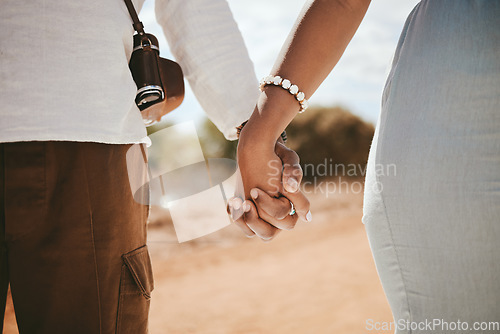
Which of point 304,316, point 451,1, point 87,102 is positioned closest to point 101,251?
point 87,102

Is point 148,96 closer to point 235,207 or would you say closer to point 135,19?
point 135,19

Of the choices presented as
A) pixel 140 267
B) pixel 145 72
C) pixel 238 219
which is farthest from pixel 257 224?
pixel 145 72

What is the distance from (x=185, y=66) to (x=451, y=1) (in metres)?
1.10

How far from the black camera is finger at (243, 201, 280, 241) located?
21.1 inches

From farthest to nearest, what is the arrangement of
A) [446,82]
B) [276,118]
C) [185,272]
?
[185,272] → [276,118] → [446,82]

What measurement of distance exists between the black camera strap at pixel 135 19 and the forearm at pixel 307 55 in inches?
20.3

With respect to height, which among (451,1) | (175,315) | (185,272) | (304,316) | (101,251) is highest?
(451,1)

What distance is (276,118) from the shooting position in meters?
1.27

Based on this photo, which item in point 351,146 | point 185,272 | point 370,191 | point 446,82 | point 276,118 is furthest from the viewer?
point 351,146

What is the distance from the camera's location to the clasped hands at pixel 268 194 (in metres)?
1.38

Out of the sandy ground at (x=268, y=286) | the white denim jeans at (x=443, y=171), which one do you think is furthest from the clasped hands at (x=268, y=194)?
the sandy ground at (x=268, y=286)

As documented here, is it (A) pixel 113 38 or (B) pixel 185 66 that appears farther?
(B) pixel 185 66

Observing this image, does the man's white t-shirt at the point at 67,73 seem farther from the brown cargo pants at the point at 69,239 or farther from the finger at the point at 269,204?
the finger at the point at 269,204

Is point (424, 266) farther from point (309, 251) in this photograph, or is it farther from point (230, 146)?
point (230, 146)
